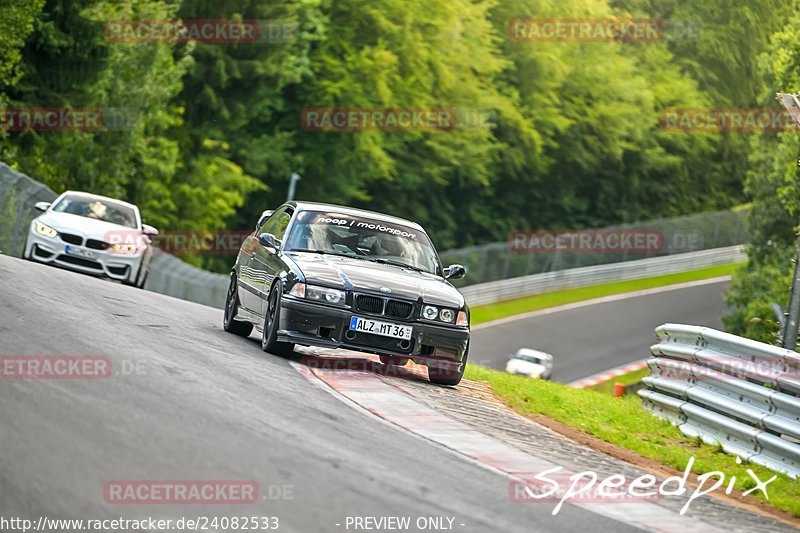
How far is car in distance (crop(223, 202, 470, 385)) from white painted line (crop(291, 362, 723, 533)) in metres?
0.46

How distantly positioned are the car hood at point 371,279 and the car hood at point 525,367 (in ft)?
71.6

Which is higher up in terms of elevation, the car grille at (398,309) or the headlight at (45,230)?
the car grille at (398,309)

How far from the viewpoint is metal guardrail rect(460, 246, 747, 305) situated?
5134 cm

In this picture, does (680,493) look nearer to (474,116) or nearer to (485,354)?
(485,354)

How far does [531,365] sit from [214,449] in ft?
92.1

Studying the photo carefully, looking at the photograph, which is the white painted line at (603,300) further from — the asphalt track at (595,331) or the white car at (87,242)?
the white car at (87,242)

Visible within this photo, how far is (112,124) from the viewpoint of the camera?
36.5 metres

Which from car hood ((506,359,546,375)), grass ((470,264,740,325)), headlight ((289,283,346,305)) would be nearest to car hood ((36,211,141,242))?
headlight ((289,283,346,305))

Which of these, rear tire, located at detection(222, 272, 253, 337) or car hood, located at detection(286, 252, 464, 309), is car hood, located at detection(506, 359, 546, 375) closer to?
rear tire, located at detection(222, 272, 253, 337)

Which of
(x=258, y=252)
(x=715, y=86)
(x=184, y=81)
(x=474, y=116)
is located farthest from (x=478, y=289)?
(x=258, y=252)

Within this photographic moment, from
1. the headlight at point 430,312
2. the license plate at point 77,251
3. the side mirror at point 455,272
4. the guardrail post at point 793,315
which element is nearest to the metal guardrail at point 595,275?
the license plate at point 77,251

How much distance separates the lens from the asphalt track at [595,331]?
130 ft

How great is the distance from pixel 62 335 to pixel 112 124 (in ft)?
91.3

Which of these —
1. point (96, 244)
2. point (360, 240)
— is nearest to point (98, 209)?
point (96, 244)
